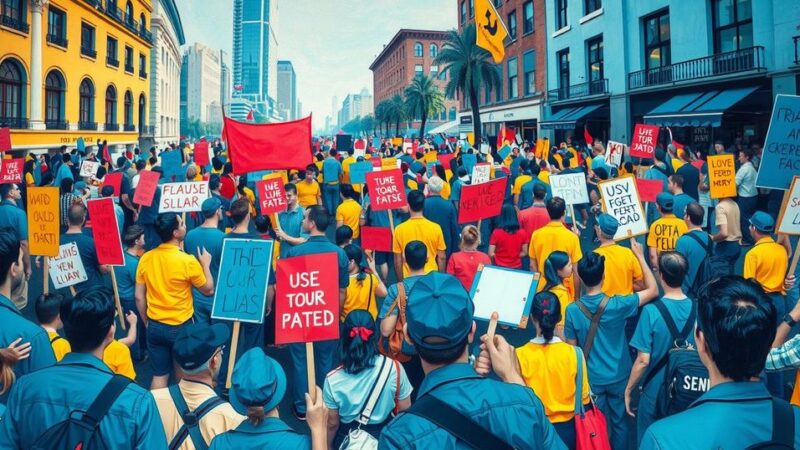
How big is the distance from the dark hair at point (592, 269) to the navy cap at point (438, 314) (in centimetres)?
205

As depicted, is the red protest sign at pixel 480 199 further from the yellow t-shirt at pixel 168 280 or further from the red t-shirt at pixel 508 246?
the yellow t-shirt at pixel 168 280

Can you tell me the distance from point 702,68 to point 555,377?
20.2 m

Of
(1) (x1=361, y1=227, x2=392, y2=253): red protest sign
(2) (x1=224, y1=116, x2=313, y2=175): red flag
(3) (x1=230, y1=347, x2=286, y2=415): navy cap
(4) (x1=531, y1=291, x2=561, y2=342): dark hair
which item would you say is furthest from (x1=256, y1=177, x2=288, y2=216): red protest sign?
(3) (x1=230, y1=347, x2=286, y2=415): navy cap

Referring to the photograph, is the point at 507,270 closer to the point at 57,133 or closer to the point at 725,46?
the point at 725,46

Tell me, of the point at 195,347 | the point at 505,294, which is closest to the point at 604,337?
the point at 505,294

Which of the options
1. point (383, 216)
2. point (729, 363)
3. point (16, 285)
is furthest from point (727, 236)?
point (16, 285)

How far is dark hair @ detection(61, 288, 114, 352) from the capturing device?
2.44 m

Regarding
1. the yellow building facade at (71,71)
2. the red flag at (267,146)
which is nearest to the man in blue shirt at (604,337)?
the red flag at (267,146)

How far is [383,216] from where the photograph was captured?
873cm

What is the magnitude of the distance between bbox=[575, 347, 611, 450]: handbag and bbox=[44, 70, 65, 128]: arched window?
34.2 meters

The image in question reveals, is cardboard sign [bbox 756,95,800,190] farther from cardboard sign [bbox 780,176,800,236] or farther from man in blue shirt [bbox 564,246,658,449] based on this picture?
→ man in blue shirt [bbox 564,246,658,449]

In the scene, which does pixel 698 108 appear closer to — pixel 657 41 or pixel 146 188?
pixel 657 41

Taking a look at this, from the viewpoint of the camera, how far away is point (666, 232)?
6211mm

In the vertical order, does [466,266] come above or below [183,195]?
below
